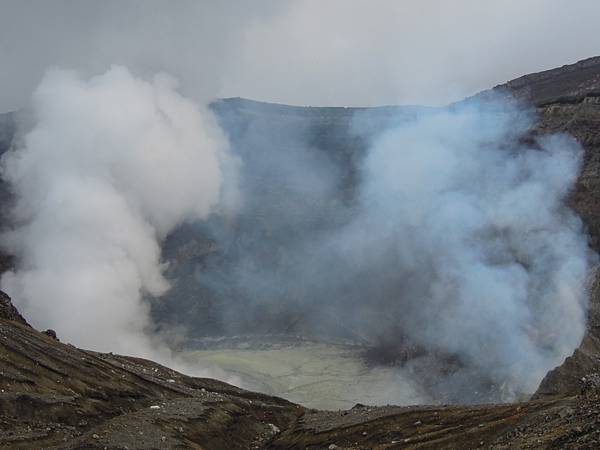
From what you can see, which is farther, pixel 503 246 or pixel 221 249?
pixel 221 249

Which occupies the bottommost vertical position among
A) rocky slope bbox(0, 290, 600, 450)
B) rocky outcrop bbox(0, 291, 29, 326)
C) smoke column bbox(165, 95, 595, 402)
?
rocky slope bbox(0, 290, 600, 450)

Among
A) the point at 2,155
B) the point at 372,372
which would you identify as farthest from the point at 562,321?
the point at 2,155

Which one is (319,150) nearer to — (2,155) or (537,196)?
(537,196)

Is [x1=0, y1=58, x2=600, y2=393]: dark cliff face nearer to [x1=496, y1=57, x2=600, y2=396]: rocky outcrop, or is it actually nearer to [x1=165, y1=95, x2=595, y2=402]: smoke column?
[x1=165, y1=95, x2=595, y2=402]: smoke column

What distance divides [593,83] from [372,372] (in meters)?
46.9

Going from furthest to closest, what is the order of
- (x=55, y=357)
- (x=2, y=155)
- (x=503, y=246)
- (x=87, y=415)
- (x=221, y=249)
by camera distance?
(x=2, y=155), (x=221, y=249), (x=503, y=246), (x=55, y=357), (x=87, y=415)

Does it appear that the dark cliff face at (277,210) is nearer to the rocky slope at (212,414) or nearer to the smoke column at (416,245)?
the smoke column at (416,245)

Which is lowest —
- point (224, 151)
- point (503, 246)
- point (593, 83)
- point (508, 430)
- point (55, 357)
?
point (508, 430)

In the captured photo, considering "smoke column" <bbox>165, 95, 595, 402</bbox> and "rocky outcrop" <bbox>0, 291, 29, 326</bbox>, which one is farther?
"smoke column" <bbox>165, 95, 595, 402</bbox>

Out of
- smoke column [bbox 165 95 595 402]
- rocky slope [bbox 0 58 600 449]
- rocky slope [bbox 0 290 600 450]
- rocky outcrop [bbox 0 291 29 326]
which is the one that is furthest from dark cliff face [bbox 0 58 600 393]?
rocky slope [bbox 0 290 600 450]

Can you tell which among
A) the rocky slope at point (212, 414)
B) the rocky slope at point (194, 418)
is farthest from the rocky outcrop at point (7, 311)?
the rocky slope at point (194, 418)

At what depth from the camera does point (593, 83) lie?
291 ft

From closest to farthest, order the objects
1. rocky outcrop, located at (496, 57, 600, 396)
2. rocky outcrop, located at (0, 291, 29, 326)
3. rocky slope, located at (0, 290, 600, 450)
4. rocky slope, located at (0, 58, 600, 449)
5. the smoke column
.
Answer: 1. rocky slope, located at (0, 290, 600, 450)
2. rocky slope, located at (0, 58, 600, 449)
3. rocky outcrop, located at (496, 57, 600, 396)
4. rocky outcrop, located at (0, 291, 29, 326)
5. the smoke column

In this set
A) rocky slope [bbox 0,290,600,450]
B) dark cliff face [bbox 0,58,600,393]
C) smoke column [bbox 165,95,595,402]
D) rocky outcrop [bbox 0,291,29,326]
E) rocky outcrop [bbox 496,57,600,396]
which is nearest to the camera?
rocky slope [bbox 0,290,600,450]
